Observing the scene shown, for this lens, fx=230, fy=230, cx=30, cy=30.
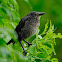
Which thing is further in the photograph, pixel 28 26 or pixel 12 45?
pixel 28 26

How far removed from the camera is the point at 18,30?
6.78 ft

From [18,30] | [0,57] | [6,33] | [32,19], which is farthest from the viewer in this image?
[32,19]

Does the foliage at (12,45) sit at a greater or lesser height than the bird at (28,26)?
lesser

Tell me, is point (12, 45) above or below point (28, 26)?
below

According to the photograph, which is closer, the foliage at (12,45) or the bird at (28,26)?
the foliage at (12,45)

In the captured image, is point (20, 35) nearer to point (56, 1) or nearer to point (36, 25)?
point (36, 25)

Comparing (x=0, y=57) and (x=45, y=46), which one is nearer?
(x=0, y=57)

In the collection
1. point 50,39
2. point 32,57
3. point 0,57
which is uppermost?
point 50,39

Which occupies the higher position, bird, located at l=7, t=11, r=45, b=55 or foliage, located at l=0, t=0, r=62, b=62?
bird, located at l=7, t=11, r=45, b=55

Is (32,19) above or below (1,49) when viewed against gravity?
above

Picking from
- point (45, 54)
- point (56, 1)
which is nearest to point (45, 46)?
point (45, 54)

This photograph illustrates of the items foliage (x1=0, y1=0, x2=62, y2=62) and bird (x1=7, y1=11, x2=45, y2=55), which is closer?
foliage (x1=0, y1=0, x2=62, y2=62)

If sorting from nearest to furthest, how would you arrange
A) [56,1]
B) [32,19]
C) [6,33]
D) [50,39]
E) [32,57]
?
[6,33] → [32,57] → [50,39] → [32,19] → [56,1]

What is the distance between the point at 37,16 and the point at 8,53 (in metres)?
1.42
